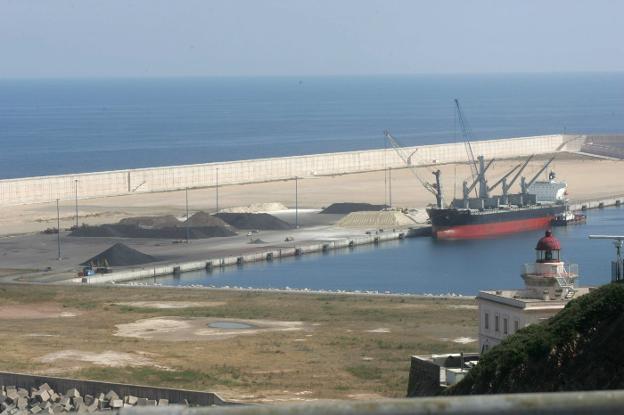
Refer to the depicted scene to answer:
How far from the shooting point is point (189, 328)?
1516 inches

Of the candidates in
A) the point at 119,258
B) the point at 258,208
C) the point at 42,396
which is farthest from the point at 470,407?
the point at 258,208

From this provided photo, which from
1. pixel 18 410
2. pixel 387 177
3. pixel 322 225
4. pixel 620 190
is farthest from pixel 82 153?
pixel 18 410

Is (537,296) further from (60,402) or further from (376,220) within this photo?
(376,220)

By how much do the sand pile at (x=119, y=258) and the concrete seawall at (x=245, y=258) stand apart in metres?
1.65

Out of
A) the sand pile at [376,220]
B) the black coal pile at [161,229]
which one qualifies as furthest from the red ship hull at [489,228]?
the black coal pile at [161,229]

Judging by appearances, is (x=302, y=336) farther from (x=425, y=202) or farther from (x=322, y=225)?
(x=425, y=202)

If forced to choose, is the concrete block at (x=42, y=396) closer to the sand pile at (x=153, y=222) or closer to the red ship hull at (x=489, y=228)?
the sand pile at (x=153, y=222)

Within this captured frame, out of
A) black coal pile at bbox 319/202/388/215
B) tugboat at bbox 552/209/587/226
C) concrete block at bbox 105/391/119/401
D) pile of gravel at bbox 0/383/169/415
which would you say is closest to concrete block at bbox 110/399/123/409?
pile of gravel at bbox 0/383/169/415

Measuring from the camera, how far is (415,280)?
5778cm

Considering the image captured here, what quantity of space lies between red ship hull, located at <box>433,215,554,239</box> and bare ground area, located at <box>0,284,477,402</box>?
29641mm

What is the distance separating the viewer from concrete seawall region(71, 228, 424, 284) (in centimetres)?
5603

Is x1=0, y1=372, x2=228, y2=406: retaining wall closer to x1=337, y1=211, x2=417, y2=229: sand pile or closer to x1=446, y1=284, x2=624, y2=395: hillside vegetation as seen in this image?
x1=446, y1=284, x2=624, y2=395: hillside vegetation

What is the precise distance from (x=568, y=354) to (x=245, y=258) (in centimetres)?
4675

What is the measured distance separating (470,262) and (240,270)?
11.3 meters
